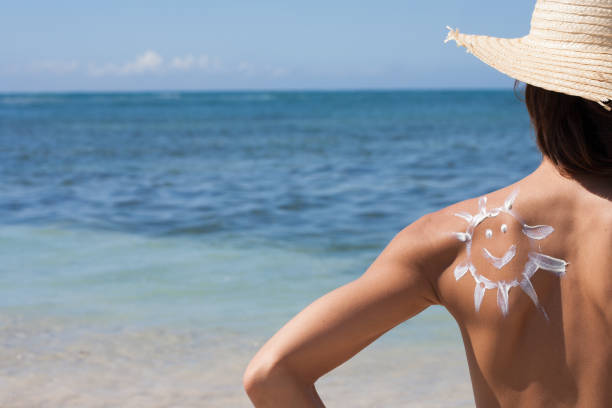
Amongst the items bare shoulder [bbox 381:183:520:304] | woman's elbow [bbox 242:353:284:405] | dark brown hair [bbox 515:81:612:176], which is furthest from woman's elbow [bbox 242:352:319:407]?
dark brown hair [bbox 515:81:612:176]

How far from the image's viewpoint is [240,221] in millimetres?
7398

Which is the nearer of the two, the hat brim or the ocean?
Result: the hat brim

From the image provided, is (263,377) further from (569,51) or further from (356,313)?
(569,51)

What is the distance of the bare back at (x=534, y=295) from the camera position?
1.13 m

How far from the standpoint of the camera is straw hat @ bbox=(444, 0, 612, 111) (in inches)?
43.8

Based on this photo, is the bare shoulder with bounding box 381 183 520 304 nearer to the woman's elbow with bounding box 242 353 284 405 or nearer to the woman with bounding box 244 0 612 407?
the woman with bounding box 244 0 612 407

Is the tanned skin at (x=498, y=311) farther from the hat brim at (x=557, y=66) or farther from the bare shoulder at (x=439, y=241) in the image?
the hat brim at (x=557, y=66)

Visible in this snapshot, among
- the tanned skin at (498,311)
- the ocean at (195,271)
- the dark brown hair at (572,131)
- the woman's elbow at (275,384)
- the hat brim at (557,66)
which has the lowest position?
the ocean at (195,271)

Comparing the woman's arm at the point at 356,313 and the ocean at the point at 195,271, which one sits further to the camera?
the ocean at the point at 195,271

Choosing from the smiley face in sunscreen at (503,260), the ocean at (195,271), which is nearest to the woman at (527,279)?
the smiley face in sunscreen at (503,260)

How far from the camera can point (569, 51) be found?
3.90 ft

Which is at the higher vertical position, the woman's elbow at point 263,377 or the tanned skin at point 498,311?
the tanned skin at point 498,311

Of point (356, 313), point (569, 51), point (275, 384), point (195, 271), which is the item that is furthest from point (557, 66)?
point (195, 271)

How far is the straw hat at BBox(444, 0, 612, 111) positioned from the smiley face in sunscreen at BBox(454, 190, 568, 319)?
0.63 ft
